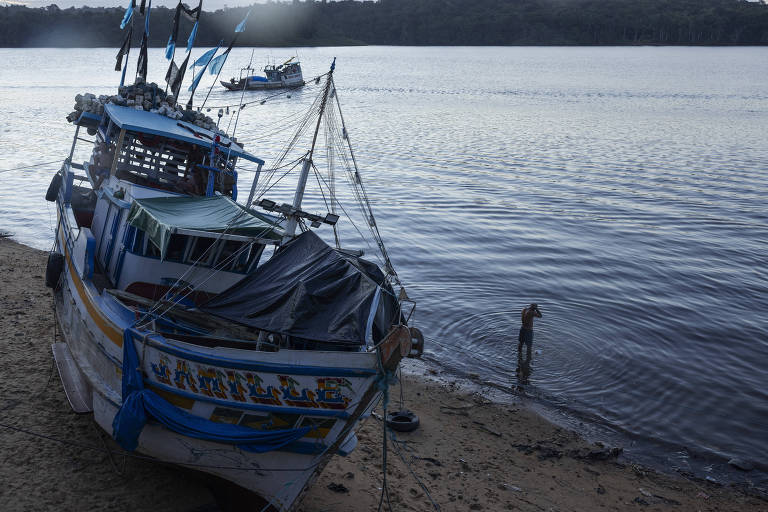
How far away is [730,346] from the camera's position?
1809 centimetres

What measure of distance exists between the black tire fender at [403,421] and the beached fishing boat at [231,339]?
308 cm

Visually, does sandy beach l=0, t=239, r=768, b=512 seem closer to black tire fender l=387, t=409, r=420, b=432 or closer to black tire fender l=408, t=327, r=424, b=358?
black tire fender l=387, t=409, r=420, b=432

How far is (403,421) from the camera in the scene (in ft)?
43.3

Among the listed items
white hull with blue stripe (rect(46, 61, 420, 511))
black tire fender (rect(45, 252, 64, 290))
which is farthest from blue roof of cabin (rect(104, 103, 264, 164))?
black tire fender (rect(45, 252, 64, 290))

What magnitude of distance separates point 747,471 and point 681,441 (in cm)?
134

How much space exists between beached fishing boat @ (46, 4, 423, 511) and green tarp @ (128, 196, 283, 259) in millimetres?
33

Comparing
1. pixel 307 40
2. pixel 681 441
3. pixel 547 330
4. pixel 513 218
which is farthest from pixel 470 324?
pixel 307 40

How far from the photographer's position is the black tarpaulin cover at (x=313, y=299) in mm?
9203

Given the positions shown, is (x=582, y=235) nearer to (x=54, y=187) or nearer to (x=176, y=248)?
(x=54, y=187)

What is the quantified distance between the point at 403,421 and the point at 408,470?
5.36ft

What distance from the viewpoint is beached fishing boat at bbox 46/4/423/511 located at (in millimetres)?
9000

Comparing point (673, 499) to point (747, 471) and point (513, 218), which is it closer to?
point (747, 471)

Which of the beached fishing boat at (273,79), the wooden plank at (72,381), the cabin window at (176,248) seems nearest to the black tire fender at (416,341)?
the cabin window at (176,248)

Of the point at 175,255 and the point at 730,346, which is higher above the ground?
the point at 175,255
